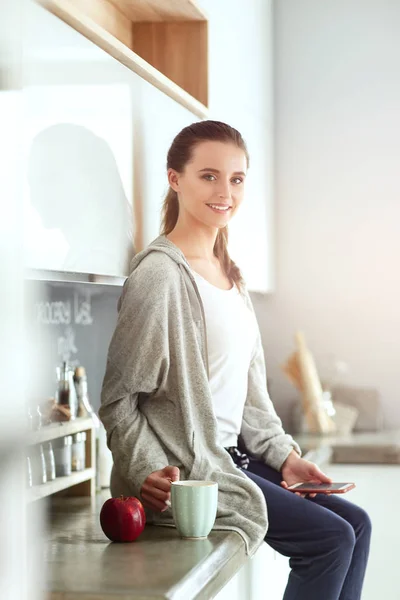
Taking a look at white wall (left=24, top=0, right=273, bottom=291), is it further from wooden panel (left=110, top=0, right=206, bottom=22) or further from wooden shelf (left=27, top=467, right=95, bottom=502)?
wooden shelf (left=27, top=467, right=95, bottom=502)

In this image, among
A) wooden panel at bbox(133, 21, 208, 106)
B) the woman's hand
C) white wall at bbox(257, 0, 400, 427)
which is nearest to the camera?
the woman's hand

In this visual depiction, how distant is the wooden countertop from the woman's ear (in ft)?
2.13

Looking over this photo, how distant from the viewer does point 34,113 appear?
4.31 feet

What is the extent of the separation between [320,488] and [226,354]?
0.30m

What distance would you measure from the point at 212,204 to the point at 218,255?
124 mm

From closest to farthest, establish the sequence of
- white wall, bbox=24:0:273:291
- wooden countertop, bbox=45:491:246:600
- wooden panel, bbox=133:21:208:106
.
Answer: wooden countertop, bbox=45:491:246:600 < white wall, bbox=24:0:273:291 < wooden panel, bbox=133:21:208:106

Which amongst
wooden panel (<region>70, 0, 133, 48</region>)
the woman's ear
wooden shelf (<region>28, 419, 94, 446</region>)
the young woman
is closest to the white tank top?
the young woman

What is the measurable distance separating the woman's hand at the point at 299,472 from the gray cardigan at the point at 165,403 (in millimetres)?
262

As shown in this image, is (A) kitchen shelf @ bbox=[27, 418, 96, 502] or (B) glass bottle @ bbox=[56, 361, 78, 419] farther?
(B) glass bottle @ bbox=[56, 361, 78, 419]

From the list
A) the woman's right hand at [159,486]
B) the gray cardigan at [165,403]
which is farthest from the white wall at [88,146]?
the woman's right hand at [159,486]

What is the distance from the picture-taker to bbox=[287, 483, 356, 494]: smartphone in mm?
1607

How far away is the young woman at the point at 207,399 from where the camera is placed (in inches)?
56.8

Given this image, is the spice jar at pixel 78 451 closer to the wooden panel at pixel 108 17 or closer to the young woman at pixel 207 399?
the young woman at pixel 207 399

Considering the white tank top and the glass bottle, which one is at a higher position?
the white tank top
